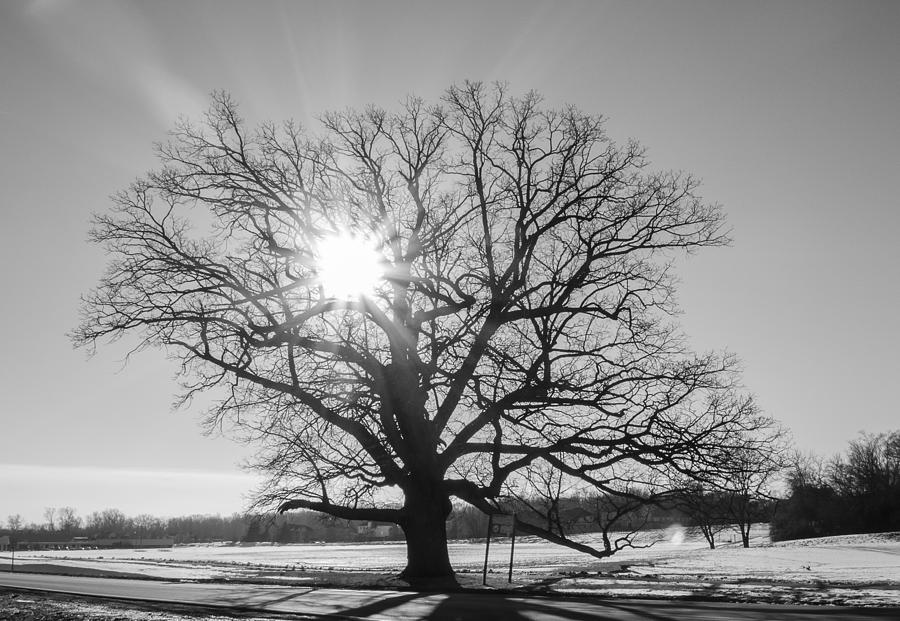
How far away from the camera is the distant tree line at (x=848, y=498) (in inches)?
3123

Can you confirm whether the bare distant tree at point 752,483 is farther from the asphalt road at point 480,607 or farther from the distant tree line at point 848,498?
the distant tree line at point 848,498

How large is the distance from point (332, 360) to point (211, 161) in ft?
23.7

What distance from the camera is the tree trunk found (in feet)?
70.7

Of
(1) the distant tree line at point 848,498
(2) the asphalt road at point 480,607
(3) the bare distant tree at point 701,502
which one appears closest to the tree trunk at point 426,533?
(2) the asphalt road at point 480,607

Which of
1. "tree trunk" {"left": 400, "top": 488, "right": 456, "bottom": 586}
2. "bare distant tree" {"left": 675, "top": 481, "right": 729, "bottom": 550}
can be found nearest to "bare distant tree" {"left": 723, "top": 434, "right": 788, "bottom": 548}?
"bare distant tree" {"left": 675, "top": 481, "right": 729, "bottom": 550}

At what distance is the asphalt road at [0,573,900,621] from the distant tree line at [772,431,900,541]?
70.2 meters

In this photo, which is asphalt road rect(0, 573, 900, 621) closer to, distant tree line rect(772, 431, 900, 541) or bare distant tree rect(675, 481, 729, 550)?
bare distant tree rect(675, 481, 729, 550)

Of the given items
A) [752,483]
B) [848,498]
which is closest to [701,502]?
[752,483]

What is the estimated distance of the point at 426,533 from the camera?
21781mm

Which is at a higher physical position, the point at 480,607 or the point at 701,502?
the point at 701,502

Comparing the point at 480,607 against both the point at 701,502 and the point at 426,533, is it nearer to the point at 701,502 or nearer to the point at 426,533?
the point at 426,533

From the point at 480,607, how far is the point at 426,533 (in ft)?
27.8

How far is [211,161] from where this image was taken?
21594mm

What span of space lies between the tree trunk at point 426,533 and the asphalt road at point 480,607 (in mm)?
3387
